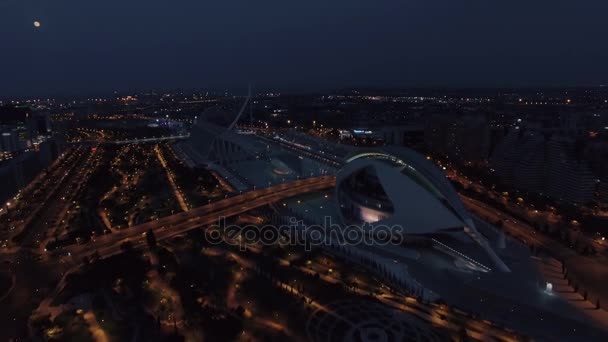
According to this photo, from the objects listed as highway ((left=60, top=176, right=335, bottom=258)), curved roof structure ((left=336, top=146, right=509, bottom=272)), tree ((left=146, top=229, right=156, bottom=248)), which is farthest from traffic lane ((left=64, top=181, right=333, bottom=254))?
curved roof structure ((left=336, top=146, right=509, bottom=272))

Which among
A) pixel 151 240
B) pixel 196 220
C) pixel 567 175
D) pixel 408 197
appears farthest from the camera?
pixel 567 175

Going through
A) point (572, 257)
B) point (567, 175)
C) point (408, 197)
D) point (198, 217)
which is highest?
point (408, 197)

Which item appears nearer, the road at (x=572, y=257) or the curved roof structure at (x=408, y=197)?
the road at (x=572, y=257)

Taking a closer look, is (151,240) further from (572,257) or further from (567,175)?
(567,175)

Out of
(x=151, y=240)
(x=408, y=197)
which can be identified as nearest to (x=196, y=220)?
(x=151, y=240)

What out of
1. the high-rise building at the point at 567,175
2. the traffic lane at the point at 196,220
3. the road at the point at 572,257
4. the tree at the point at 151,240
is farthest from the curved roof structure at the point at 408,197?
the high-rise building at the point at 567,175

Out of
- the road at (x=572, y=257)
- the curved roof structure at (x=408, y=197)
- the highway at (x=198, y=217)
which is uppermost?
the curved roof structure at (x=408, y=197)

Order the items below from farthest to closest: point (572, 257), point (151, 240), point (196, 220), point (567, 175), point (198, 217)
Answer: point (567, 175) → point (198, 217) → point (196, 220) → point (151, 240) → point (572, 257)

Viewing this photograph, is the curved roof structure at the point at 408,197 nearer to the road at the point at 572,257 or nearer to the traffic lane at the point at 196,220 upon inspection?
the road at the point at 572,257

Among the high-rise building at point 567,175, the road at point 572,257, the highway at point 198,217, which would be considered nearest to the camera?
the road at point 572,257

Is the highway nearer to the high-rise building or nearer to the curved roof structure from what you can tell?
the curved roof structure
